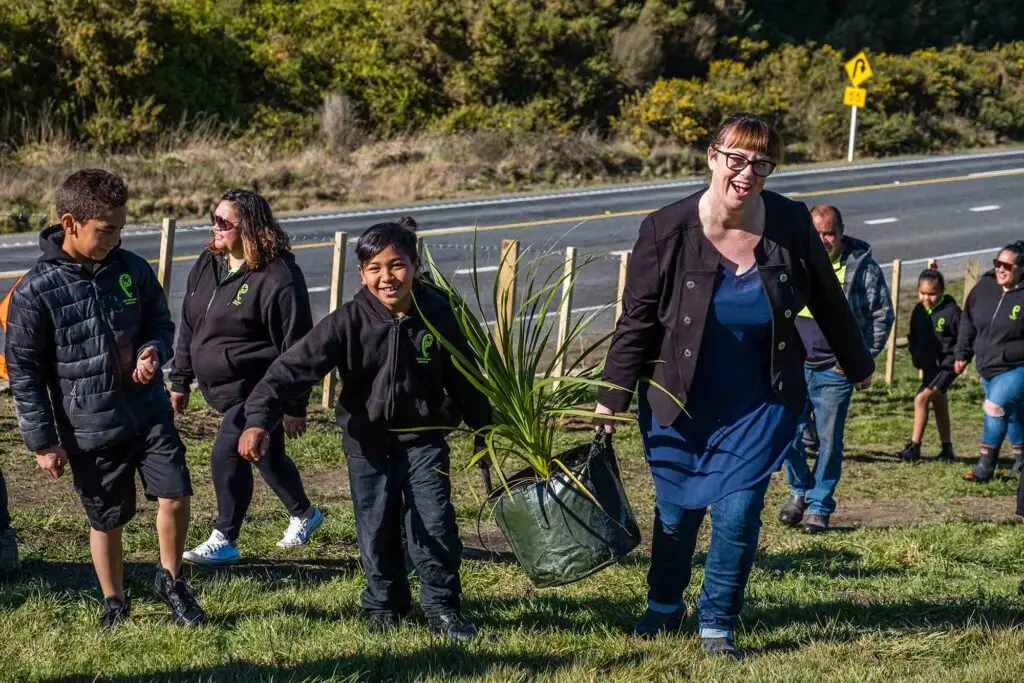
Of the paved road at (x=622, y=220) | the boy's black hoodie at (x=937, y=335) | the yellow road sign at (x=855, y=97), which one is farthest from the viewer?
the yellow road sign at (x=855, y=97)

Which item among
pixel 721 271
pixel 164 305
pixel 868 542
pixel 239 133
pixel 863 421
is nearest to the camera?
pixel 721 271

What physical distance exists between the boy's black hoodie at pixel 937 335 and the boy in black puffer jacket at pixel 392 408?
6734 millimetres

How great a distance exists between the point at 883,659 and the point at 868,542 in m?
2.59

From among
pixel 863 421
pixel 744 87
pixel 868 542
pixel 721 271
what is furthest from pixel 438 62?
pixel 721 271

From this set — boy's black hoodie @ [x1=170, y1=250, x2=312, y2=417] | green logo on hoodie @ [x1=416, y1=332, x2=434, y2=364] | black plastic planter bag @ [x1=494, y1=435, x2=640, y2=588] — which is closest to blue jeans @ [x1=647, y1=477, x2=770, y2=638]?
black plastic planter bag @ [x1=494, y1=435, x2=640, y2=588]

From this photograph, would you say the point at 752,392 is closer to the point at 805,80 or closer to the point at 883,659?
the point at 883,659

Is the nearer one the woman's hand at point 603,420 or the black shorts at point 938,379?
the woman's hand at point 603,420

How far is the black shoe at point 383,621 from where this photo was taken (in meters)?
5.08

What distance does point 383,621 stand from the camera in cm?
517

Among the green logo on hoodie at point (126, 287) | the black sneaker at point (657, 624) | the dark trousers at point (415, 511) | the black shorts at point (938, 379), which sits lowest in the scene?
the black shorts at point (938, 379)

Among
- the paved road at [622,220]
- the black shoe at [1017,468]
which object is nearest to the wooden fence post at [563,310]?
the black shoe at [1017,468]

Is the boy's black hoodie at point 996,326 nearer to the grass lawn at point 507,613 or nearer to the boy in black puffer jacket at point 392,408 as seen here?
the grass lawn at point 507,613

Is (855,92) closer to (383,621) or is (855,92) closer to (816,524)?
(816,524)

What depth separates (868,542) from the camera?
23.3 ft
